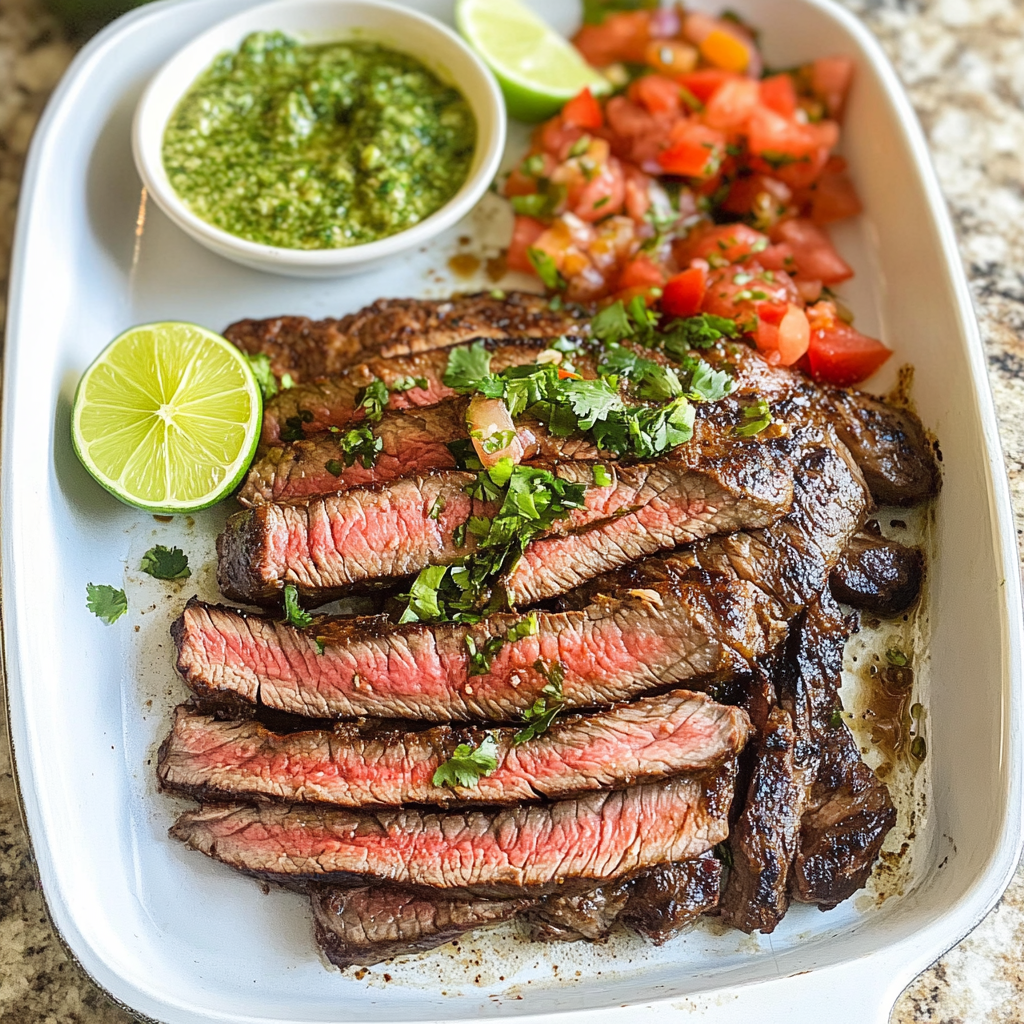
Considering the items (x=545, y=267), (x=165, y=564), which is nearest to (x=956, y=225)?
(x=545, y=267)

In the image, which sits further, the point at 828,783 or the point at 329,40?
the point at 329,40

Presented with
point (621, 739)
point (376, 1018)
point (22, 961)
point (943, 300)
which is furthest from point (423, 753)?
point (943, 300)

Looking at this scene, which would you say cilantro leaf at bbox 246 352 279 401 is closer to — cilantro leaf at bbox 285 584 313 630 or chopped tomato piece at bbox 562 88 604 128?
cilantro leaf at bbox 285 584 313 630

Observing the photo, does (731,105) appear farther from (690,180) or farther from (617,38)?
(617,38)

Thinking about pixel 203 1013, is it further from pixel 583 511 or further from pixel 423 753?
pixel 583 511

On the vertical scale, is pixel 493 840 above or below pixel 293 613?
below

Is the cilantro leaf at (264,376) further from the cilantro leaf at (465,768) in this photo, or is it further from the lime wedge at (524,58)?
the lime wedge at (524,58)

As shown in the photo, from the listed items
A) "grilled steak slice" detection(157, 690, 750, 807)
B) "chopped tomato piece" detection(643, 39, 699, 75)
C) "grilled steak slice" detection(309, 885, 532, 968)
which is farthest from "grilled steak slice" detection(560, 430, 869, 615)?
"chopped tomato piece" detection(643, 39, 699, 75)
